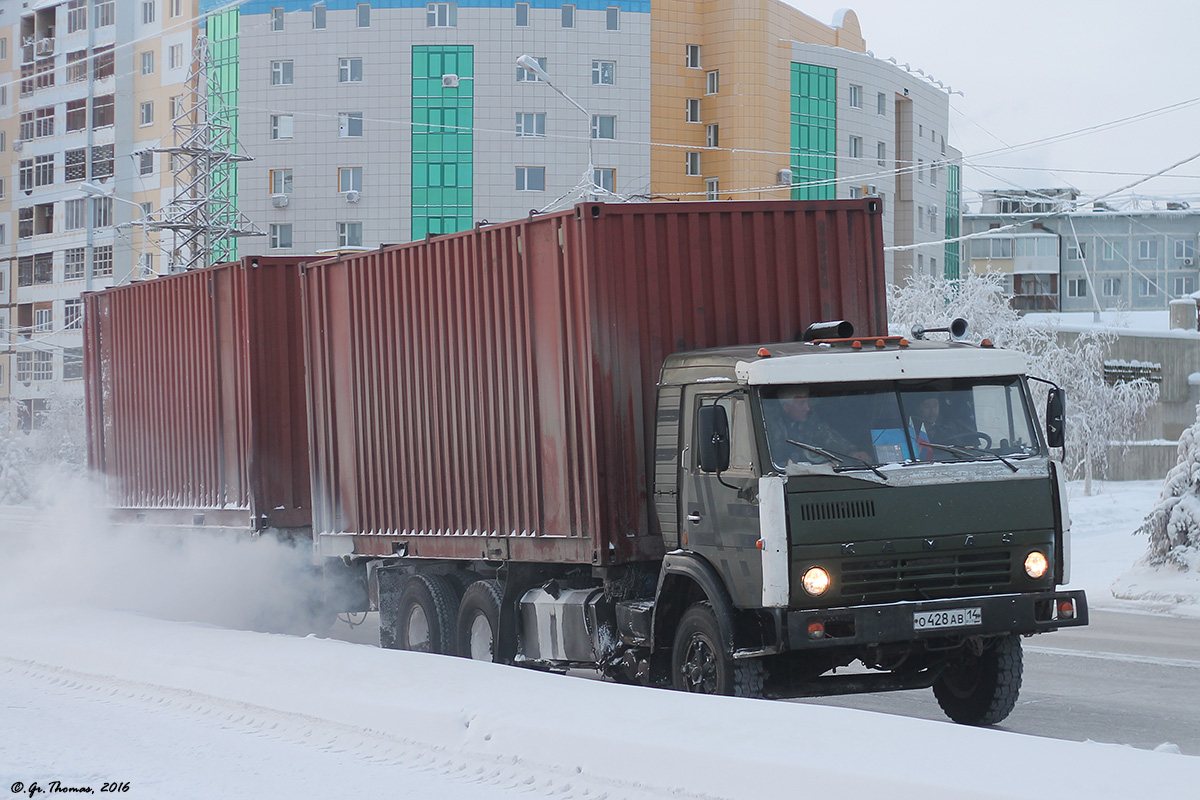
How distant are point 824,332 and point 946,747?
4.06 metres

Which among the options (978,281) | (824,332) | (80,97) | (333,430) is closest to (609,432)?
(824,332)

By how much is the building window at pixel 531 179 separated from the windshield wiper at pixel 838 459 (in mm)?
59888

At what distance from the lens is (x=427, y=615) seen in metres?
12.6

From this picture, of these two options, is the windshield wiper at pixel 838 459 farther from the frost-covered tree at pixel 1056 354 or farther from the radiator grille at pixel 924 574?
the frost-covered tree at pixel 1056 354

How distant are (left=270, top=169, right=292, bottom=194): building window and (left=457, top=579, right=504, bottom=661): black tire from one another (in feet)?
191

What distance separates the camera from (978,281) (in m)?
41.8

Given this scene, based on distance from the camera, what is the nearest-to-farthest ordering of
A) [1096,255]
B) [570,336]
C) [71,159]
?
[570,336] → [71,159] → [1096,255]

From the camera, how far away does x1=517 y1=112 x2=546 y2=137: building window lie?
221 ft

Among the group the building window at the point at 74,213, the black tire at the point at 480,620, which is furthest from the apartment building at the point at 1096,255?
the black tire at the point at 480,620

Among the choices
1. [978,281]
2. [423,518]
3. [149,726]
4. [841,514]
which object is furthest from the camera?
[978,281]

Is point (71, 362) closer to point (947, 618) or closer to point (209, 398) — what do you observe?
point (209, 398)

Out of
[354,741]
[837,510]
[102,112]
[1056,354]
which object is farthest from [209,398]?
[102,112]

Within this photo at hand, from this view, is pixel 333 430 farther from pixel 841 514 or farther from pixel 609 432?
pixel 841 514

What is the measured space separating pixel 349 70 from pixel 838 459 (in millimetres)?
62698
